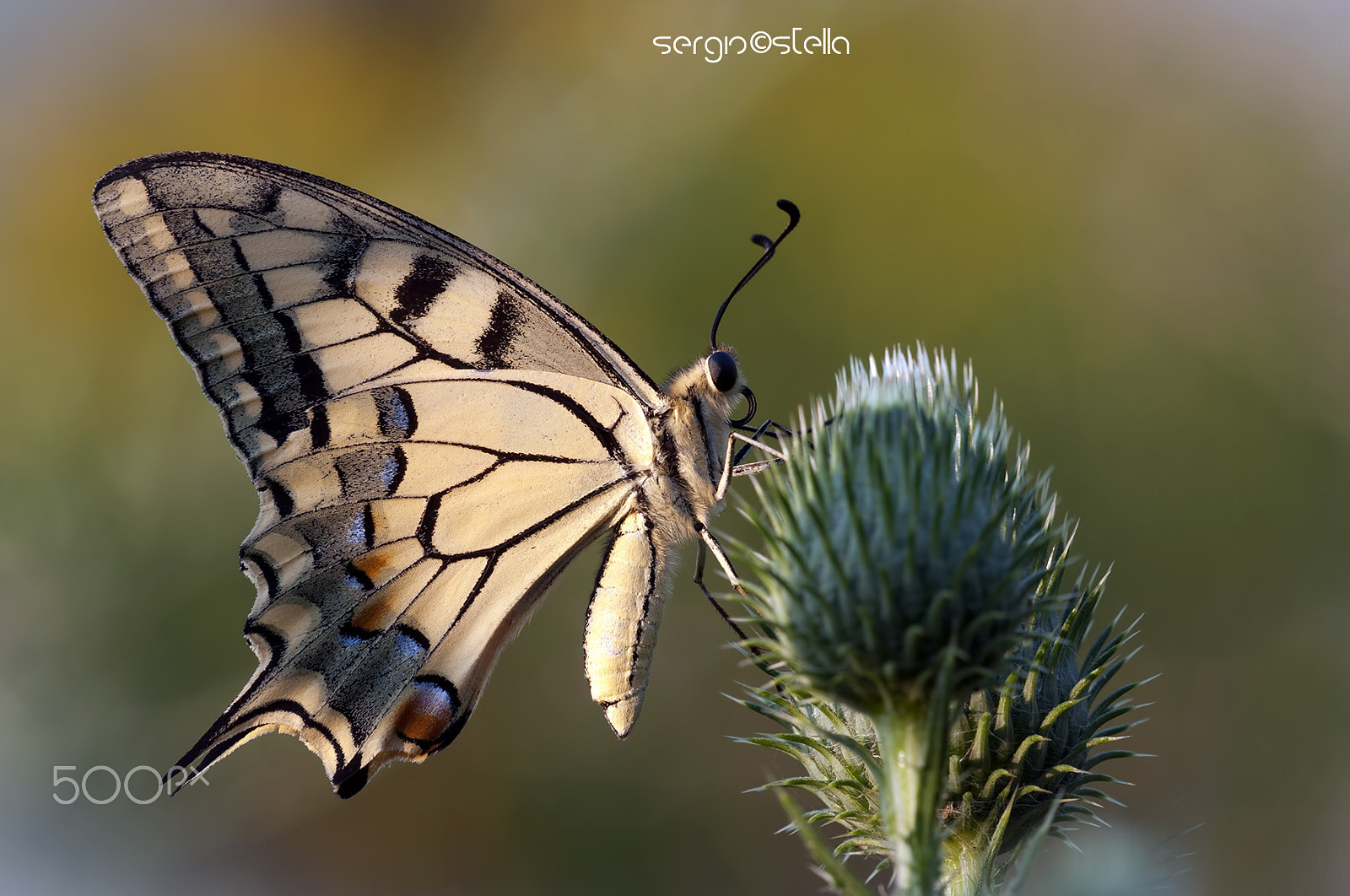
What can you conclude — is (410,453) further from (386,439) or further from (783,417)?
(783,417)

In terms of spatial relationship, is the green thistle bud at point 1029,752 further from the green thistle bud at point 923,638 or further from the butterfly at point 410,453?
the butterfly at point 410,453

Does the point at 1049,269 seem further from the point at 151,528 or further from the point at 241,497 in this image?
the point at 151,528

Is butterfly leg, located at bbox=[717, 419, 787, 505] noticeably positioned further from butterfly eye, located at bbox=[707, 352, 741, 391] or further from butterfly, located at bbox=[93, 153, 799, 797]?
butterfly eye, located at bbox=[707, 352, 741, 391]

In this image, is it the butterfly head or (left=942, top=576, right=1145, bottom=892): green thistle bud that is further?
the butterfly head


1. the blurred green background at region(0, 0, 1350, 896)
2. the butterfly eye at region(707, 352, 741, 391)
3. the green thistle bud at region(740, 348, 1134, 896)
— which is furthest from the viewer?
the blurred green background at region(0, 0, 1350, 896)

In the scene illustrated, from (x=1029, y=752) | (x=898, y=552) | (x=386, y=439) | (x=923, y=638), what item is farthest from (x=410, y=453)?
(x=1029, y=752)

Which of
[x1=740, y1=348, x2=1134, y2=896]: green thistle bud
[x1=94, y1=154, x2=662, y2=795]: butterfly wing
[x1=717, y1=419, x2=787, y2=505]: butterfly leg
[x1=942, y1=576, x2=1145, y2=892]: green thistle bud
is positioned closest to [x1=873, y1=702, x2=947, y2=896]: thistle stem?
[x1=740, y1=348, x2=1134, y2=896]: green thistle bud
